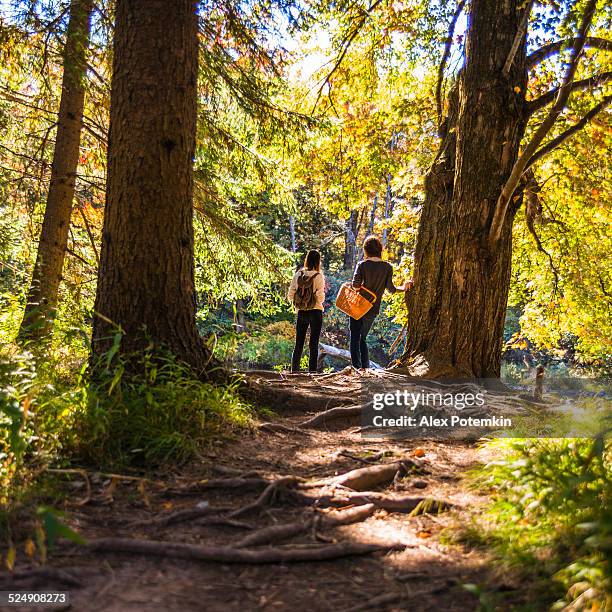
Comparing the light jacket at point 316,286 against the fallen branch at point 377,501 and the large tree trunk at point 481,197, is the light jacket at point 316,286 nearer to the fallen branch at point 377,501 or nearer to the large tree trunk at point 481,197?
the large tree trunk at point 481,197

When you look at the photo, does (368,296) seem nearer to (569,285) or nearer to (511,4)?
(511,4)

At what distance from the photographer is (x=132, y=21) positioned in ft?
16.4

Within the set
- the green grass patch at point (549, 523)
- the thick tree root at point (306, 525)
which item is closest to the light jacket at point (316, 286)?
the green grass patch at point (549, 523)

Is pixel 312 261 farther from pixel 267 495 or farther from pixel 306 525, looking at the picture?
pixel 306 525

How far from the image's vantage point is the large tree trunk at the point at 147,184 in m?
4.91

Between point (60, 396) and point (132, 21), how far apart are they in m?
3.23

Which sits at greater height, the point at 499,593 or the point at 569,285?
the point at 569,285

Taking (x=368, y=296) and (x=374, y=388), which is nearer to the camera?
(x=374, y=388)

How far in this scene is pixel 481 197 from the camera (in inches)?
279

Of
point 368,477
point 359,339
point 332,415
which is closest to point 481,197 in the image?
→ point 359,339

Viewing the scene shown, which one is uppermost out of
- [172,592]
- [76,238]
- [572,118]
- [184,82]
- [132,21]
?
[572,118]

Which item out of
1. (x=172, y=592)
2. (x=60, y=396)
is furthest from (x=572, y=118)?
(x=172, y=592)

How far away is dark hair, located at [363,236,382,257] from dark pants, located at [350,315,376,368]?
3.16 feet

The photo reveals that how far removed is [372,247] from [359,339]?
1431 mm
